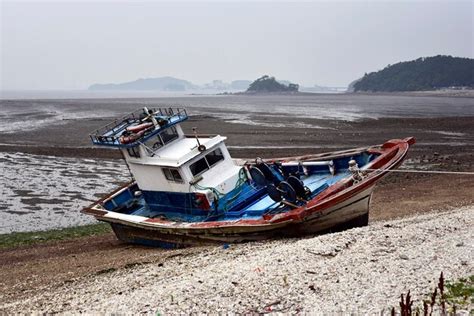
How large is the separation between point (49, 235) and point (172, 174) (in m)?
6.10

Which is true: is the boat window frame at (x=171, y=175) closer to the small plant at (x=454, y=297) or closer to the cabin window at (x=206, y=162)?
the cabin window at (x=206, y=162)

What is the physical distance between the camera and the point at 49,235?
17.3 metres

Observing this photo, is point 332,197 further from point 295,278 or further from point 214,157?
point 214,157

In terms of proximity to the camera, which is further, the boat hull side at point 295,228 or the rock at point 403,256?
the boat hull side at point 295,228

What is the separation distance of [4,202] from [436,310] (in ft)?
69.0

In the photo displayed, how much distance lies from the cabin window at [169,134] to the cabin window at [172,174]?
57.1 inches

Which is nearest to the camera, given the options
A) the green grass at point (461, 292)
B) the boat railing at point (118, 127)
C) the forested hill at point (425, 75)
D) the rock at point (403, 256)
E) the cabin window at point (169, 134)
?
the green grass at point (461, 292)

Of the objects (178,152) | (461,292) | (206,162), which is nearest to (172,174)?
(178,152)

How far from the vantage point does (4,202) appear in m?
22.6

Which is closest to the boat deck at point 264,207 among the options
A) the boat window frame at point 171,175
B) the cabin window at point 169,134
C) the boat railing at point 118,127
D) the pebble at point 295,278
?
the boat window frame at point 171,175

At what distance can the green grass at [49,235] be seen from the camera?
16.6 metres

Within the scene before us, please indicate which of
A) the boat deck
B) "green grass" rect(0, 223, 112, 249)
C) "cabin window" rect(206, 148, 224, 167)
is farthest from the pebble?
"green grass" rect(0, 223, 112, 249)

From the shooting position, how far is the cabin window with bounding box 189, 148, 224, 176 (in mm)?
14266

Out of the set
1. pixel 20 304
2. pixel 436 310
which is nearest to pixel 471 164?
pixel 436 310
